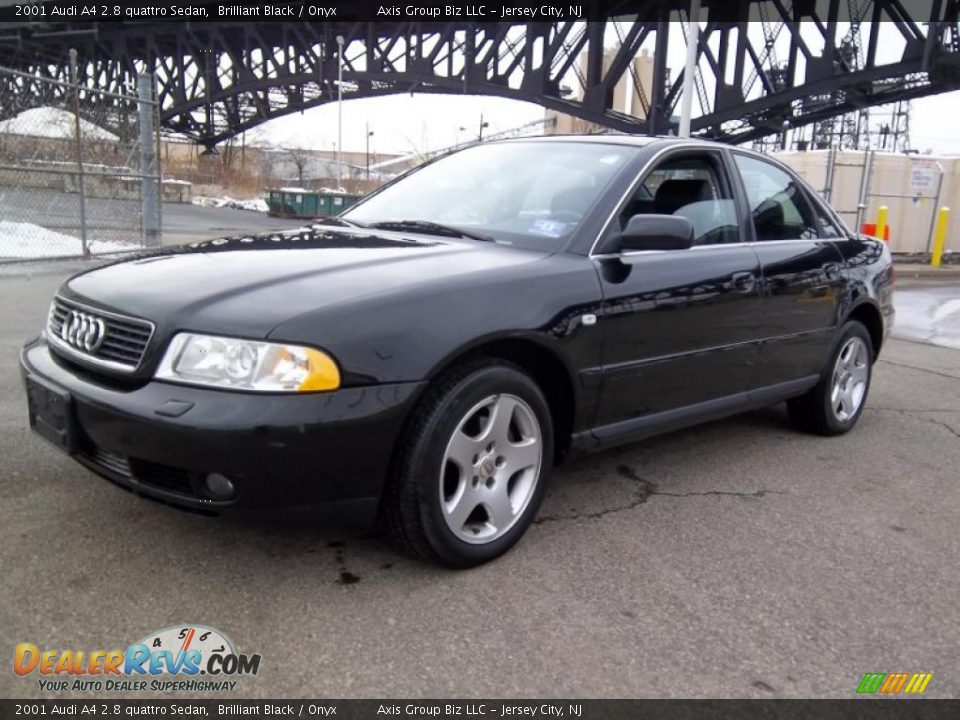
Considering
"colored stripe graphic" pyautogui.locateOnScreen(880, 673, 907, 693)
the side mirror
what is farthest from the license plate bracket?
"colored stripe graphic" pyautogui.locateOnScreen(880, 673, 907, 693)

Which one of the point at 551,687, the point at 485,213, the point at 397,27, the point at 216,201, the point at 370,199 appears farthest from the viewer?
the point at 216,201

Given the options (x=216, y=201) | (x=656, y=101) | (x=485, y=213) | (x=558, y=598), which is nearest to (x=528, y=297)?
(x=485, y=213)

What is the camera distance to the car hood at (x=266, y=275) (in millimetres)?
2479

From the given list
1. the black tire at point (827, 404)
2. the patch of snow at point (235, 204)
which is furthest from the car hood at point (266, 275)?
the patch of snow at point (235, 204)

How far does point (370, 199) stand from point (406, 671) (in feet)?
8.77

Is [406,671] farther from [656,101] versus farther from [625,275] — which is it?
[656,101]

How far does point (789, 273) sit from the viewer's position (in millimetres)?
4191

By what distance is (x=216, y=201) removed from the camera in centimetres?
4078

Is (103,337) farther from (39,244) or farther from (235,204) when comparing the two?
(235,204)

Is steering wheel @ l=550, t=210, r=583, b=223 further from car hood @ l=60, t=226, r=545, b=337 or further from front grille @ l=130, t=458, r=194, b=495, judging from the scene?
front grille @ l=130, t=458, r=194, b=495

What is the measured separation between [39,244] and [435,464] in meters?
10.3

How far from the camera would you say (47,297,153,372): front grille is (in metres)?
2.53

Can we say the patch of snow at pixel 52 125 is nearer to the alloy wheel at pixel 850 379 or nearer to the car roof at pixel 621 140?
the car roof at pixel 621 140

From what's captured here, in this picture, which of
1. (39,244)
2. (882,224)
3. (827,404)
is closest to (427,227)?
(827,404)
